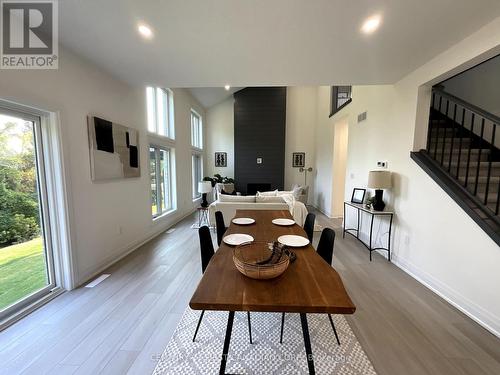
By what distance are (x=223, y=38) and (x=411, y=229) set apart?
10.8 ft

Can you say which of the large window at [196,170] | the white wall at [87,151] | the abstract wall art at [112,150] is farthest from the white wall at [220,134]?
the abstract wall art at [112,150]

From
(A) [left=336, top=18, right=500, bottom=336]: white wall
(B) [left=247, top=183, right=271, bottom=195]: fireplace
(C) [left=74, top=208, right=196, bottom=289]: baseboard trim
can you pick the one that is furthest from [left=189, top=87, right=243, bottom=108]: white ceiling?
(A) [left=336, top=18, right=500, bottom=336]: white wall

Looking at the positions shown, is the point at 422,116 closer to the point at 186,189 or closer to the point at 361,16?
the point at 361,16

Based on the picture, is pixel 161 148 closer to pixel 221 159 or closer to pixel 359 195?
pixel 221 159

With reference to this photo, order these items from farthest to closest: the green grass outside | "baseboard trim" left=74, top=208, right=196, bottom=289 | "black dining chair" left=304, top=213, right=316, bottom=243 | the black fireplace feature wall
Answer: the black fireplace feature wall → "baseboard trim" left=74, top=208, right=196, bottom=289 → "black dining chair" left=304, top=213, right=316, bottom=243 → the green grass outside

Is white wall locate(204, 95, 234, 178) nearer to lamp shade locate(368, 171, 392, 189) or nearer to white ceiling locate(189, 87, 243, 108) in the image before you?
white ceiling locate(189, 87, 243, 108)

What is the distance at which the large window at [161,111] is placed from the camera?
4305 mm

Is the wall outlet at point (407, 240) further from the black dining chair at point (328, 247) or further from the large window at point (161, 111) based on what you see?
the large window at point (161, 111)

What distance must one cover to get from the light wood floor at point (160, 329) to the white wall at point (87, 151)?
46 centimetres

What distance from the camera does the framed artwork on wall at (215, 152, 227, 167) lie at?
8.51 m

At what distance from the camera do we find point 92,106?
2650 millimetres

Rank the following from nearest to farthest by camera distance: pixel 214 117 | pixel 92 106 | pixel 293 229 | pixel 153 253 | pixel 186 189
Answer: pixel 293 229 < pixel 92 106 < pixel 153 253 < pixel 186 189 < pixel 214 117

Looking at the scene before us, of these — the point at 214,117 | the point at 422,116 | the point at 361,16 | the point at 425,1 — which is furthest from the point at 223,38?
the point at 214,117

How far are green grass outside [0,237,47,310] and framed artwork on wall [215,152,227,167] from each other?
6566mm
